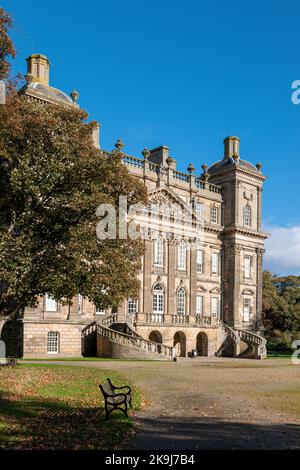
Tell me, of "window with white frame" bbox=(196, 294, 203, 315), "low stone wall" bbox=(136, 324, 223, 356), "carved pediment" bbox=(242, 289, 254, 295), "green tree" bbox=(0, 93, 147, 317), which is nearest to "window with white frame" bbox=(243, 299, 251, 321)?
"carved pediment" bbox=(242, 289, 254, 295)

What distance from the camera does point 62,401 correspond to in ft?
52.6

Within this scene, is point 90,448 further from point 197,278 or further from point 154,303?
point 197,278

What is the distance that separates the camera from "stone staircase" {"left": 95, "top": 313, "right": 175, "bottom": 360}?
35.6m

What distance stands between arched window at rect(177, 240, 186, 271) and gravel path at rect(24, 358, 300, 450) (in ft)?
78.5

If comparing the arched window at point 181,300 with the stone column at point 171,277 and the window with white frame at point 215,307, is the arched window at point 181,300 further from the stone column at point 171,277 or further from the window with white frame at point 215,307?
the window with white frame at point 215,307

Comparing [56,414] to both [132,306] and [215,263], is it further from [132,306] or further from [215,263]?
[215,263]

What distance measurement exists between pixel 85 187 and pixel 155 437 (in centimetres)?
1257

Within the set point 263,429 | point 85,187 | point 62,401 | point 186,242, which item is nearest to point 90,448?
point 263,429

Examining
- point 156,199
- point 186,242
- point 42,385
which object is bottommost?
point 42,385

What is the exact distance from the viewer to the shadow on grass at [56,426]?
10.7m

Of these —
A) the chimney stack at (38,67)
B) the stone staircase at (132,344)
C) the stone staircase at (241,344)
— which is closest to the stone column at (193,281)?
the stone staircase at (241,344)

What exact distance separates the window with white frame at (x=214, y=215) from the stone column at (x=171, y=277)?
23.9ft

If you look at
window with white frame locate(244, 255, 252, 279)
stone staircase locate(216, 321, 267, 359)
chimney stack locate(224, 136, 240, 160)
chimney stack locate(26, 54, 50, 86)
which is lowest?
stone staircase locate(216, 321, 267, 359)

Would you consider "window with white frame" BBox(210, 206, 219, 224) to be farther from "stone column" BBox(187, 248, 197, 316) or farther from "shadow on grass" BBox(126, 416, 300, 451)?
"shadow on grass" BBox(126, 416, 300, 451)
